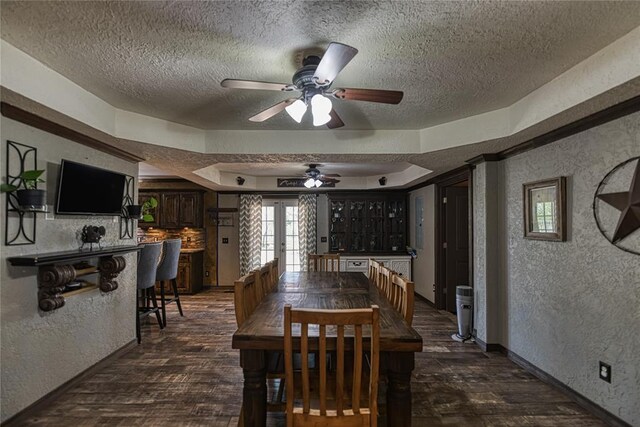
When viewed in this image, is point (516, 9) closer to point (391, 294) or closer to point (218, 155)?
point (391, 294)

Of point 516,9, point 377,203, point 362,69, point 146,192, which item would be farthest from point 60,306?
point 377,203

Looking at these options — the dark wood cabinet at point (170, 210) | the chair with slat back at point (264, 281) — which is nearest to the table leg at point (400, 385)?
the chair with slat back at point (264, 281)

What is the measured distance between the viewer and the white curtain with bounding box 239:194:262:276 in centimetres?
710

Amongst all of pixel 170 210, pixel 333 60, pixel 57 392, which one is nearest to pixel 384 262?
pixel 170 210

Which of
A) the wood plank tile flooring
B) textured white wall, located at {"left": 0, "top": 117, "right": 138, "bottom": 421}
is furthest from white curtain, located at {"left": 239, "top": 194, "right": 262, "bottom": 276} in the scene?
textured white wall, located at {"left": 0, "top": 117, "right": 138, "bottom": 421}

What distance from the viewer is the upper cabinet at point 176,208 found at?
691 cm

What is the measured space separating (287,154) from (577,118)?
2.50 metres

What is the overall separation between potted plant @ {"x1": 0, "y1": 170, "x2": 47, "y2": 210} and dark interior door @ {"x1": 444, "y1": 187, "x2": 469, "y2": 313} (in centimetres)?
484

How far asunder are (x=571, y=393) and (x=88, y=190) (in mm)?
4253

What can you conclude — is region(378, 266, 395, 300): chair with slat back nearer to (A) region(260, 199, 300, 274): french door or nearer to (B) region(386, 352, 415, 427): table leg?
(B) region(386, 352, 415, 427): table leg

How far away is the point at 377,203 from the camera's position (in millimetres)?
7305

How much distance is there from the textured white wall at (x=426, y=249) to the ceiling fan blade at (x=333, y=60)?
4.19 m

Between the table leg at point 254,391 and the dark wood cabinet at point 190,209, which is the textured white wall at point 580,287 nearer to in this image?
the table leg at point 254,391

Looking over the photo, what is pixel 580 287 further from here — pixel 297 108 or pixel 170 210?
pixel 170 210
